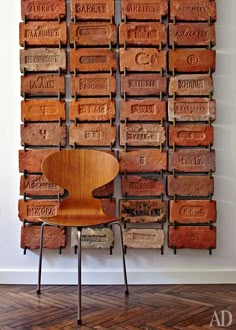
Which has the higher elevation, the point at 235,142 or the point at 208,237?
the point at 235,142

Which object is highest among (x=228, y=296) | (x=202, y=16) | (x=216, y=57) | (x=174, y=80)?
(x=202, y=16)

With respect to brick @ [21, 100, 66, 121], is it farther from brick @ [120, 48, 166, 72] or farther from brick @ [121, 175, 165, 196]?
brick @ [121, 175, 165, 196]

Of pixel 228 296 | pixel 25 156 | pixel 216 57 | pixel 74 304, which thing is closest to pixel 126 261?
pixel 74 304

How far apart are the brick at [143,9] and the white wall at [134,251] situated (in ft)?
1.33

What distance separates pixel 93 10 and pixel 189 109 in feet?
3.00

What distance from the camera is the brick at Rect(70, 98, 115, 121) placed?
2527mm

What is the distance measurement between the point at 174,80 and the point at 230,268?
130 cm

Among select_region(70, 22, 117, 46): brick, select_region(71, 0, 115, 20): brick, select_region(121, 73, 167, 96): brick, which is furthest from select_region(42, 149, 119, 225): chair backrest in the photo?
select_region(71, 0, 115, 20): brick

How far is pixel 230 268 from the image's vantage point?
253 centimetres

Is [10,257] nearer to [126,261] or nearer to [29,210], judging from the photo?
[29,210]

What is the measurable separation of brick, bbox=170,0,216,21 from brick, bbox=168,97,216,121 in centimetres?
54

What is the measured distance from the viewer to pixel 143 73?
8.36 feet

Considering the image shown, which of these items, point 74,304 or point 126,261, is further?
point 126,261

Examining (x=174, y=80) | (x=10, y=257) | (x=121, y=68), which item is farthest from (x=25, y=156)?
(x=174, y=80)
